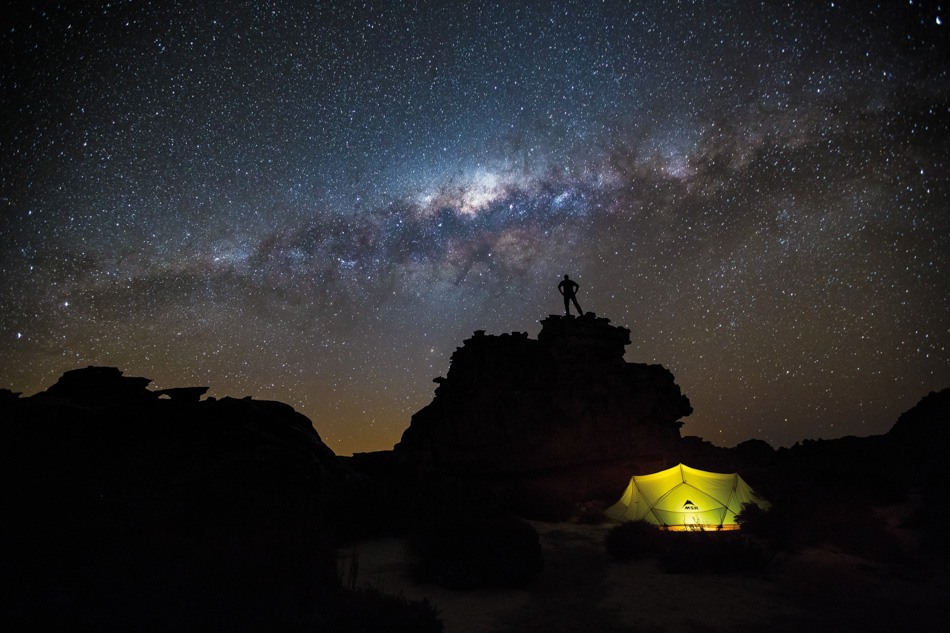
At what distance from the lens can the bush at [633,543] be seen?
11930 mm

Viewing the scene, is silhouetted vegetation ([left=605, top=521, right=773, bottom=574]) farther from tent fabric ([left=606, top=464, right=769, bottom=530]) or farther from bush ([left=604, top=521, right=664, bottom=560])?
tent fabric ([left=606, top=464, right=769, bottom=530])

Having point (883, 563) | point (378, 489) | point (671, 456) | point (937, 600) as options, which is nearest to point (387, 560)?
point (378, 489)

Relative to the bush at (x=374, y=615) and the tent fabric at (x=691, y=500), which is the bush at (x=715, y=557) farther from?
the bush at (x=374, y=615)

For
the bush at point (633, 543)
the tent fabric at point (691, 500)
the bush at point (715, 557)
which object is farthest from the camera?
the tent fabric at point (691, 500)

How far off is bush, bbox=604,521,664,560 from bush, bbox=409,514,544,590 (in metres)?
2.98

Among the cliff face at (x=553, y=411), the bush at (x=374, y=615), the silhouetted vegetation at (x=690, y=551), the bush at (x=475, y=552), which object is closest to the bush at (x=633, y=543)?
the silhouetted vegetation at (x=690, y=551)

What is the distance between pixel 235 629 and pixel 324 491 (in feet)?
29.2

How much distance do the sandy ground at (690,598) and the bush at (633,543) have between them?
18.4 inches

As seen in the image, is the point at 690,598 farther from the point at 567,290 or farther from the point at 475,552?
the point at 567,290

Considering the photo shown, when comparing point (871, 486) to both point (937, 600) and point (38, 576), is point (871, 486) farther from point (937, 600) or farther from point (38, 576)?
point (38, 576)

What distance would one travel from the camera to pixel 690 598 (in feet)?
28.4

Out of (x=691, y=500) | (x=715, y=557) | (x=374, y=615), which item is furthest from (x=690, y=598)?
(x=691, y=500)

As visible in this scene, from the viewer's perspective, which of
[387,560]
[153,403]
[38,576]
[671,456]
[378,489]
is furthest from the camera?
[671,456]

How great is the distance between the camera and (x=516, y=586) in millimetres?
9266
